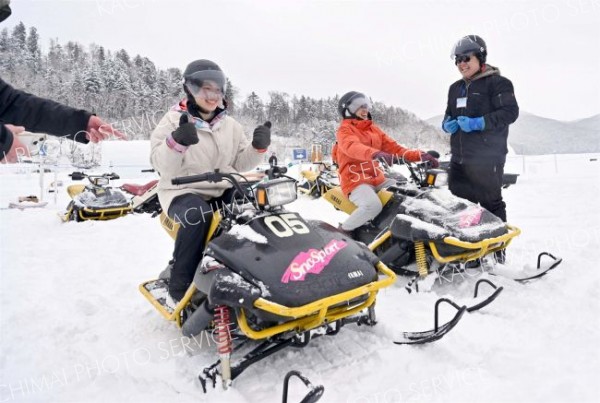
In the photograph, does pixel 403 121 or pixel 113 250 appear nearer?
pixel 113 250

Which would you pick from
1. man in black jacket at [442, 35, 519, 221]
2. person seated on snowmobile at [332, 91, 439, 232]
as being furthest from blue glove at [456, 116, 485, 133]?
person seated on snowmobile at [332, 91, 439, 232]

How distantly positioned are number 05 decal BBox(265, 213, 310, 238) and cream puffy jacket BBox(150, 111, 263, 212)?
73 centimetres

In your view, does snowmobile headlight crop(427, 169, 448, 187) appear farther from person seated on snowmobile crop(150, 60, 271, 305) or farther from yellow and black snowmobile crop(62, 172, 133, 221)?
yellow and black snowmobile crop(62, 172, 133, 221)

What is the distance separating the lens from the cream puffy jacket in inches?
108

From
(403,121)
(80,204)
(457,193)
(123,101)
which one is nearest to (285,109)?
(403,121)

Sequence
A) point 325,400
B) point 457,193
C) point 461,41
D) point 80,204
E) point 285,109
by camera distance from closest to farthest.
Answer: point 325,400, point 461,41, point 457,193, point 80,204, point 285,109

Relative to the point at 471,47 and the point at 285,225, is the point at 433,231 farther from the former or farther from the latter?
the point at 471,47

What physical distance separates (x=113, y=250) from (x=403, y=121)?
Answer: 50056mm

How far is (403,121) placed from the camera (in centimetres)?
5222

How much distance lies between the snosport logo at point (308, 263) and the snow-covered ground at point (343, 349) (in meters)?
0.57

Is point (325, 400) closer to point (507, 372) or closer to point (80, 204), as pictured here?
point (507, 372)

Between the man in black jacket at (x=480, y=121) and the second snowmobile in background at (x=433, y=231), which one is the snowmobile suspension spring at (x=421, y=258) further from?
the man in black jacket at (x=480, y=121)

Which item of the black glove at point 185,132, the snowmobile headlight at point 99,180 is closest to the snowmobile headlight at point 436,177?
the black glove at point 185,132

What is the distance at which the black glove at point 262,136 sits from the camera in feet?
9.99
